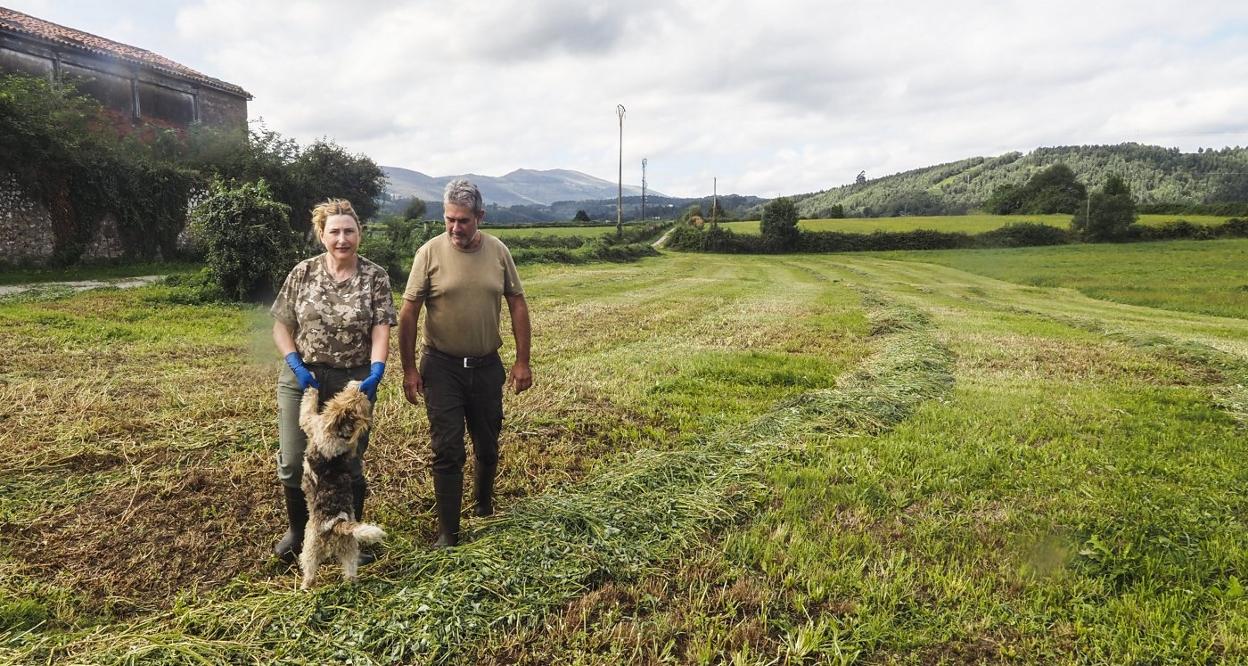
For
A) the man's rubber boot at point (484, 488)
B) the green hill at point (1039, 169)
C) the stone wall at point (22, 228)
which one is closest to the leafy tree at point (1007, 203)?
the green hill at point (1039, 169)

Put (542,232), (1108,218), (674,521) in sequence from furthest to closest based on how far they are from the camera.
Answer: (542,232), (1108,218), (674,521)

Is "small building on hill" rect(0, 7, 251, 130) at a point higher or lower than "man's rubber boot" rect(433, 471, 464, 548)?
higher

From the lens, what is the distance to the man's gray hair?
3611 millimetres

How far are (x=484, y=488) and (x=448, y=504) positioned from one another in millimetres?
433

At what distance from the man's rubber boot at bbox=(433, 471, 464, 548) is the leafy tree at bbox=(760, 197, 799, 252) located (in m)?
48.8

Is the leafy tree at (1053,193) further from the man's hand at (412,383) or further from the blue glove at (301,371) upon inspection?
the blue glove at (301,371)

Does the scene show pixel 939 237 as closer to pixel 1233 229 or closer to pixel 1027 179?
pixel 1233 229

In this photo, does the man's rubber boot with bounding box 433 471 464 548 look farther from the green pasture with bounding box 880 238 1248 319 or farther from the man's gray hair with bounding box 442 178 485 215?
the green pasture with bounding box 880 238 1248 319

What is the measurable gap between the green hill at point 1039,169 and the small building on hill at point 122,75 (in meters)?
67.5

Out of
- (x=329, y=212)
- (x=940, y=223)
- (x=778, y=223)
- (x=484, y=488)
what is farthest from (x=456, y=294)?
(x=940, y=223)

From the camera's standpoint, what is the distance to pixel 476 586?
3.22m

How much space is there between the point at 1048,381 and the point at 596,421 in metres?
6.29

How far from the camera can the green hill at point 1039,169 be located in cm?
9169

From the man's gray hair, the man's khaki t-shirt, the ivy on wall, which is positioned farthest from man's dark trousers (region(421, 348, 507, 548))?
the ivy on wall
